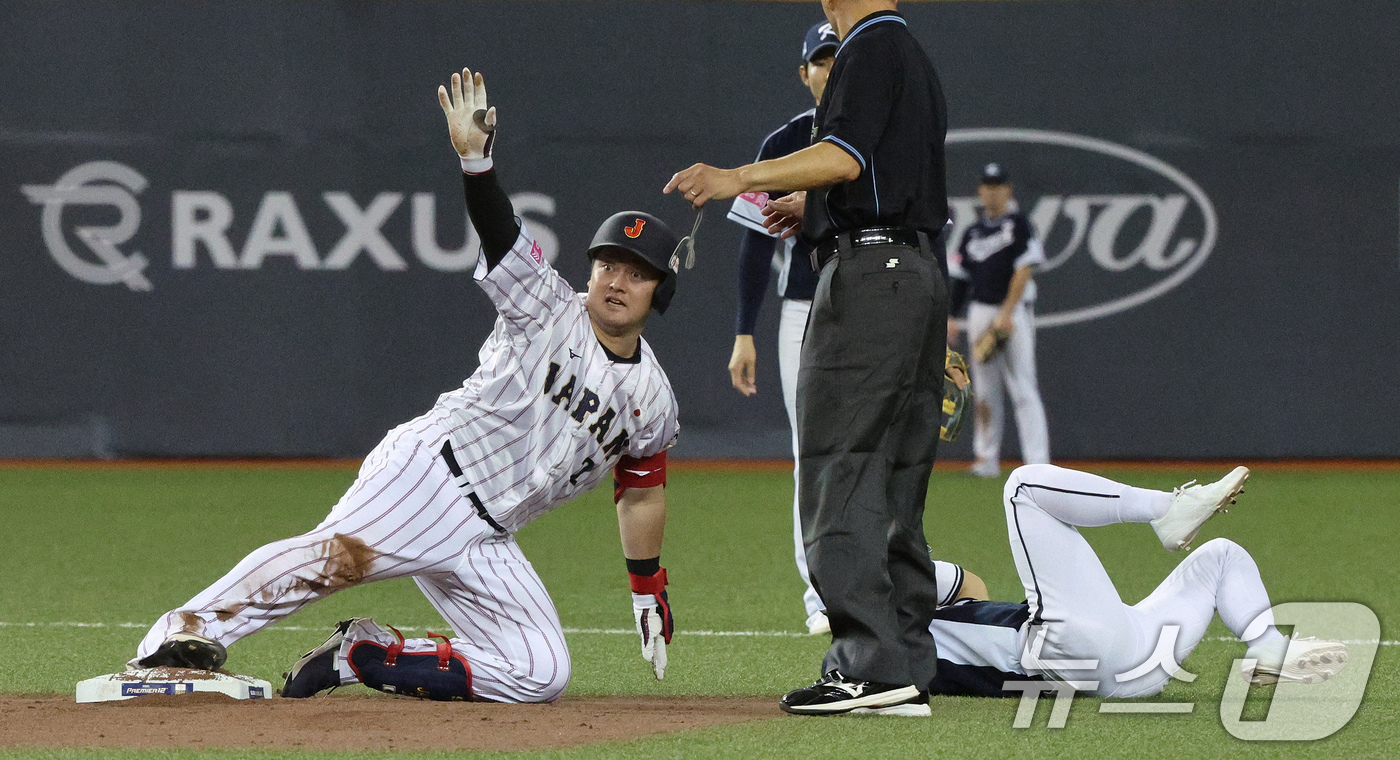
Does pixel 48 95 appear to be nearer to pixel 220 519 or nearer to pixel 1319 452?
pixel 220 519

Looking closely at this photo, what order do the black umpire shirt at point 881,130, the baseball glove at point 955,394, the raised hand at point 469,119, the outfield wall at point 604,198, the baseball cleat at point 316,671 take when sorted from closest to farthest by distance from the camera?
the raised hand at point 469,119 → the black umpire shirt at point 881,130 → the baseball cleat at point 316,671 → the baseball glove at point 955,394 → the outfield wall at point 604,198

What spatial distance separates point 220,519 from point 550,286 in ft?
17.7

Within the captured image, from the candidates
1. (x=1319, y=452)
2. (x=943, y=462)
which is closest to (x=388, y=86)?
(x=943, y=462)

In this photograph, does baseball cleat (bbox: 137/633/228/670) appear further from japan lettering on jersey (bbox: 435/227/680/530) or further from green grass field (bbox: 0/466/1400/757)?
japan lettering on jersey (bbox: 435/227/680/530)

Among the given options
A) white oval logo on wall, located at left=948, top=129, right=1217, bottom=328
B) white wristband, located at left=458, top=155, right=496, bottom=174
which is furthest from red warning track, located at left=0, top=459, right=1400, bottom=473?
Answer: white wristband, located at left=458, top=155, right=496, bottom=174

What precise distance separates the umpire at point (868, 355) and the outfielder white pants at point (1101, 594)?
359 millimetres

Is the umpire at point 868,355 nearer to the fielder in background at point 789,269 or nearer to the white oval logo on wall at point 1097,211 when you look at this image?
the fielder in background at point 789,269

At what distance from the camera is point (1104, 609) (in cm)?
431

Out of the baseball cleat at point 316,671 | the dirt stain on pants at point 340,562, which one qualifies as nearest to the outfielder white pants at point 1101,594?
the dirt stain on pants at point 340,562

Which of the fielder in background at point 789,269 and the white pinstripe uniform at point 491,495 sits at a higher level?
the fielder in background at point 789,269

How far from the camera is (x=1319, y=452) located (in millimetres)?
11711

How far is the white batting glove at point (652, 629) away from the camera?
462 cm

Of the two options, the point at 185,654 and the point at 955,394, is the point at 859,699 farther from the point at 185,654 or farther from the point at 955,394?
the point at 185,654

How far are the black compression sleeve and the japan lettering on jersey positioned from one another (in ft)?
0.46
